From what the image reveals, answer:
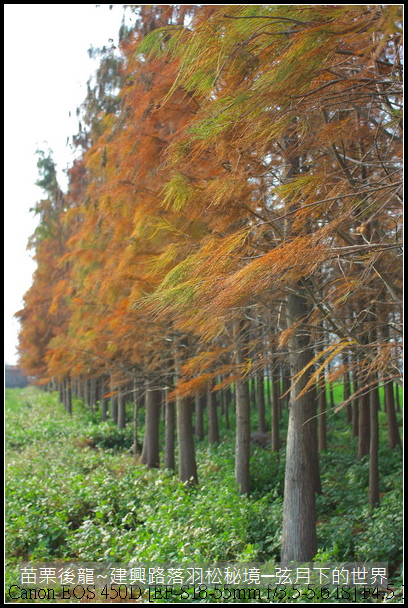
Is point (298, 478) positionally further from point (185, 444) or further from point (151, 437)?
point (151, 437)

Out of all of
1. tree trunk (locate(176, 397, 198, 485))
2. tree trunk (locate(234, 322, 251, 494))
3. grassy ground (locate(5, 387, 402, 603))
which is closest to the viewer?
grassy ground (locate(5, 387, 402, 603))

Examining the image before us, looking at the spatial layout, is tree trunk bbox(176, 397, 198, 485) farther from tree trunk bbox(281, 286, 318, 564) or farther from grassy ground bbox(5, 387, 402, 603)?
tree trunk bbox(281, 286, 318, 564)

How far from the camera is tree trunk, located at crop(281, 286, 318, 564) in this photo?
7422mm

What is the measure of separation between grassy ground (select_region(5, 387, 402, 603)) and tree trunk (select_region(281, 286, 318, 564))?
38 cm

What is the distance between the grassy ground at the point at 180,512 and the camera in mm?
7766

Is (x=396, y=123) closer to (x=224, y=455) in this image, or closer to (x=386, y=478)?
(x=386, y=478)

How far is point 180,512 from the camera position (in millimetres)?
8992

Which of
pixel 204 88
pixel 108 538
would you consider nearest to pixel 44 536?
pixel 108 538

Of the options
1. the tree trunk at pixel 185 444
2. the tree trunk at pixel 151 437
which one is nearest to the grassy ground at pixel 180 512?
the tree trunk at pixel 185 444

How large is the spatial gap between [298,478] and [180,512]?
237 cm

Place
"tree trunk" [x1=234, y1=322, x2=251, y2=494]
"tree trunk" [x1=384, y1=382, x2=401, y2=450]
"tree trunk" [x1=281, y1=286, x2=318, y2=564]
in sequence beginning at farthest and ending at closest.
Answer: "tree trunk" [x1=384, y1=382, x2=401, y2=450] → "tree trunk" [x1=234, y1=322, x2=251, y2=494] → "tree trunk" [x1=281, y1=286, x2=318, y2=564]

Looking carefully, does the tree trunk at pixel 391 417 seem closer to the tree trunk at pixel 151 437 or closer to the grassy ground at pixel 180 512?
the grassy ground at pixel 180 512

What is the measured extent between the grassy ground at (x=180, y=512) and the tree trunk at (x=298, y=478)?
14.9 inches

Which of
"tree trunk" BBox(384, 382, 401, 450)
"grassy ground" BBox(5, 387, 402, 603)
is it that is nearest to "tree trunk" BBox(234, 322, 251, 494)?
"grassy ground" BBox(5, 387, 402, 603)
